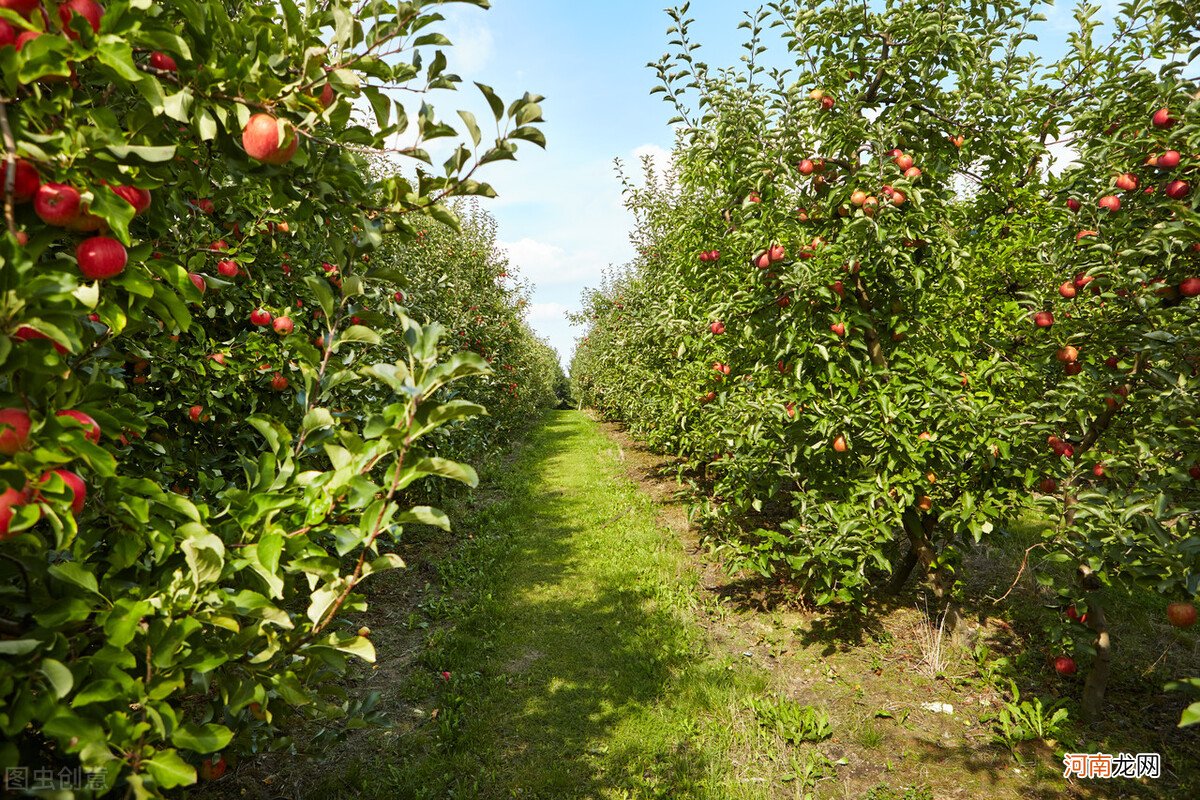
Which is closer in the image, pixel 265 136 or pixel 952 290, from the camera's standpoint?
pixel 265 136

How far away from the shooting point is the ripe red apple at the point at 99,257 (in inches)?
49.8

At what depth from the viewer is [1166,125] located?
3332 mm

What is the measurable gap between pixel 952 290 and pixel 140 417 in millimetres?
5444

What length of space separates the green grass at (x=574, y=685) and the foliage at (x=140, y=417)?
6.83ft

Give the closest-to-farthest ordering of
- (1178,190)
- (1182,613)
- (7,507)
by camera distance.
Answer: (7,507) → (1182,613) → (1178,190)

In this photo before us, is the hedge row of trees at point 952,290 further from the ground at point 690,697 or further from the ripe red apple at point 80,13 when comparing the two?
the ripe red apple at point 80,13

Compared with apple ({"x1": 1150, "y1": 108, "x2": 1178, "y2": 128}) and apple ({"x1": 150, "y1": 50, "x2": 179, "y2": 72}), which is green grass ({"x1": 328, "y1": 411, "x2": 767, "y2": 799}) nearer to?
apple ({"x1": 150, "y1": 50, "x2": 179, "y2": 72})

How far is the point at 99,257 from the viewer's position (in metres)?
1.27

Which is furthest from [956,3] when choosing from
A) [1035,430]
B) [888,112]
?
[1035,430]

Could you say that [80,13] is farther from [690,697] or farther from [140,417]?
[690,697]

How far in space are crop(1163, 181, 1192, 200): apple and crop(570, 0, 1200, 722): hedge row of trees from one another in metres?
0.01

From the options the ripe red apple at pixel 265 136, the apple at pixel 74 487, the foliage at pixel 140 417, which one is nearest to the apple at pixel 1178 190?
the foliage at pixel 140 417

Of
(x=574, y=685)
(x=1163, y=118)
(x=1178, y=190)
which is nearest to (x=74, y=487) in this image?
(x=574, y=685)

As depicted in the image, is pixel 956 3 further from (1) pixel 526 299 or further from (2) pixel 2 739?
(1) pixel 526 299
